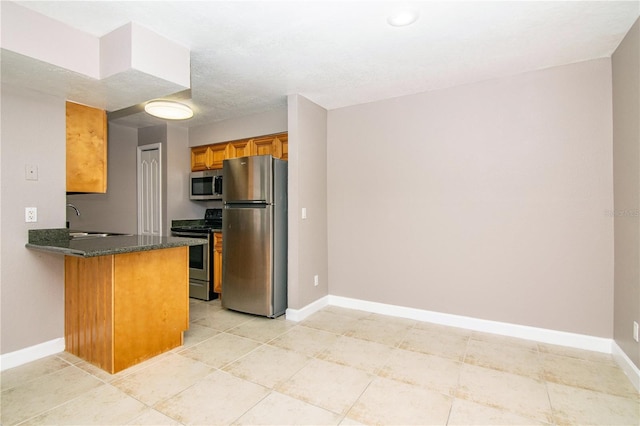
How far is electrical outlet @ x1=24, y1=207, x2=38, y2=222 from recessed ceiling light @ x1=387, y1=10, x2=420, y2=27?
119 inches

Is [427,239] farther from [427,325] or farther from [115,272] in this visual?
[115,272]

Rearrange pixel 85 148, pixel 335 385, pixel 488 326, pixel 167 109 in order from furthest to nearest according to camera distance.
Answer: pixel 167 109, pixel 488 326, pixel 85 148, pixel 335 385

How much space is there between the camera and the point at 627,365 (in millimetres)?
2266

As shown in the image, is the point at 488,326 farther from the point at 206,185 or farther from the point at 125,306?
the point at 206,185

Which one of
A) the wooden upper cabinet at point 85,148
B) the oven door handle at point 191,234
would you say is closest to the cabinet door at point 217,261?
the oven door handle at point 191,234

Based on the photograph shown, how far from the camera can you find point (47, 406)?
1.92m

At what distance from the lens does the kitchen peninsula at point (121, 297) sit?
2.29 metres

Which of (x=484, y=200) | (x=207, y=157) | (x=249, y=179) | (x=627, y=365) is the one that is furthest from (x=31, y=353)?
(x=627, y=365)

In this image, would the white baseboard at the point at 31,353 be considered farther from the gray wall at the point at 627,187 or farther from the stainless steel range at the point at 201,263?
the gray wall at the point at 627,187

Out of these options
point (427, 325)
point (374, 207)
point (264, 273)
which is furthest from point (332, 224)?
point (427, 325)

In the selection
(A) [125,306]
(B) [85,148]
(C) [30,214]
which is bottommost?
(A) [125,306]

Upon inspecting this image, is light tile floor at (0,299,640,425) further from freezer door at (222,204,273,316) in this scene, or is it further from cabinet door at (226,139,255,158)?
cabinet door at (226,139,255,158)

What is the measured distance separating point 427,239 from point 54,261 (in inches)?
135

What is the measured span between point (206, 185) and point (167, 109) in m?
1.55
